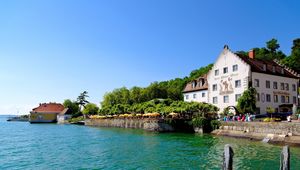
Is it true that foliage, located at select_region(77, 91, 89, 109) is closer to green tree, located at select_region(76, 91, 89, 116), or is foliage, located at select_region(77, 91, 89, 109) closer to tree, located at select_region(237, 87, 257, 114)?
green tree, located at select_region(76, 91, 89, 116)

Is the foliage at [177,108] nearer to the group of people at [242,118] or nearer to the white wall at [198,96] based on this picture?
the group of people at [242,118]

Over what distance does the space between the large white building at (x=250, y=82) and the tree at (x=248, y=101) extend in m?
1.89

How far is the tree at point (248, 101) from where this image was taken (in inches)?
1998

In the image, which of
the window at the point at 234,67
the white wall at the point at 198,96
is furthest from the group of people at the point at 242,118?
the white wall at the point at 198,96

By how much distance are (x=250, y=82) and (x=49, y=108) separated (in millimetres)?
102756

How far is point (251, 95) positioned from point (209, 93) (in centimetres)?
1160

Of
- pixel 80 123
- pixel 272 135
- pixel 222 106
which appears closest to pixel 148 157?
pixel 272 135

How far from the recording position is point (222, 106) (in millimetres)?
58281

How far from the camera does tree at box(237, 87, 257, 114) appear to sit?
5075cm

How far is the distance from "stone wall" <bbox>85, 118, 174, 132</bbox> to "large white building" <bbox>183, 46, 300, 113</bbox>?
500 inches

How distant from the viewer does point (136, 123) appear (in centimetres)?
6581

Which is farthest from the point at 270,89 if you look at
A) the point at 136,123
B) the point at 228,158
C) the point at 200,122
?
the point at 228,158

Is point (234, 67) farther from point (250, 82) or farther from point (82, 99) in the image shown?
point (82, 99)

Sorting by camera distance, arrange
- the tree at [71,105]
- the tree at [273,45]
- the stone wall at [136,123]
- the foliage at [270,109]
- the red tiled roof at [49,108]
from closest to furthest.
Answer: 1. the foliage at [270,109]
2. the stone wall at [136,123]
3. the tree at [273,45]
4. the red tiled roof at [49,108]
5. the tree at [71,105]
